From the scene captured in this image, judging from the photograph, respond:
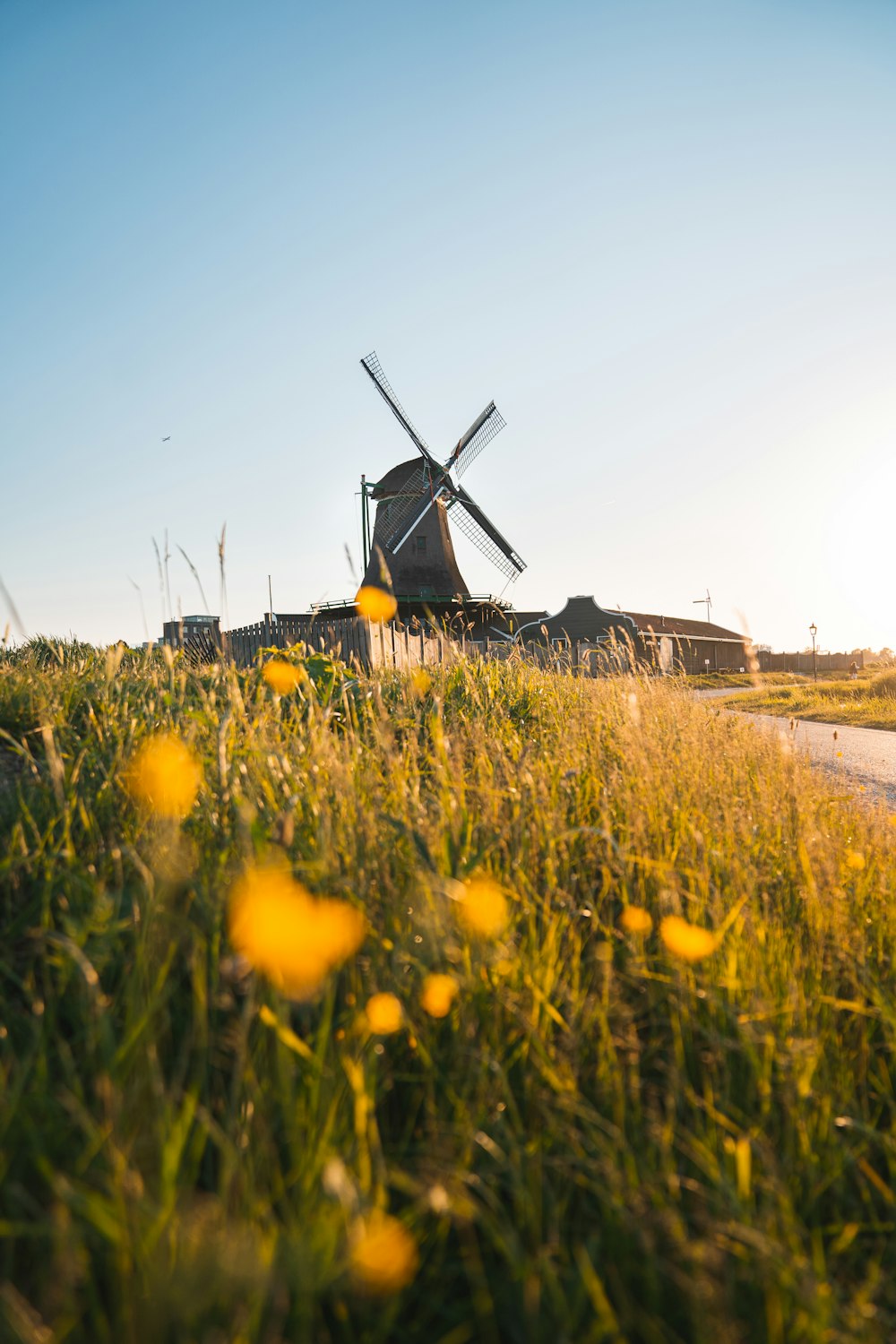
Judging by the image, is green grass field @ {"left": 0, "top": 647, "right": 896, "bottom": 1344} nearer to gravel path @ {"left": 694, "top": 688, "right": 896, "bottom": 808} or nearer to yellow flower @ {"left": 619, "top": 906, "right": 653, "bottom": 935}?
yellow flower @ {"left": 619, "top": 906, "right": 653, "bottom": 935}

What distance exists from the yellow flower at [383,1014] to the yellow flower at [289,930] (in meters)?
0.12

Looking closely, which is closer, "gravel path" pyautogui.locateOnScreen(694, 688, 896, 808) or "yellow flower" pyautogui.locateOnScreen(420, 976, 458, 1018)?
"yellow flower" pyautogui.locateOnScreen(420, 976, 458, 1018)

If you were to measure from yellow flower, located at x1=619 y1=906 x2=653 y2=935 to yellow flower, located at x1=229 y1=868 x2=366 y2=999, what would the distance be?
2.48 feet

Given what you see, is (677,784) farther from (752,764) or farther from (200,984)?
(200,984)

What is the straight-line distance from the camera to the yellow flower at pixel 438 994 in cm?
171

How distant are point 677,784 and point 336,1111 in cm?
222

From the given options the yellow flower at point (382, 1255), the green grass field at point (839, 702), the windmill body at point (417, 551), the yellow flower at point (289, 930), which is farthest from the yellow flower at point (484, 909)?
the windmill body at point (417, 551)

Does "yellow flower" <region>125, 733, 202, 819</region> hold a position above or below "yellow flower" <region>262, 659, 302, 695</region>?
below

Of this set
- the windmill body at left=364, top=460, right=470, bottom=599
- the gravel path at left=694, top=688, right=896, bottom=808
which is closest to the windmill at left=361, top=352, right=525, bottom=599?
the windmill body at left=364, top=460, right=470, bottom=599

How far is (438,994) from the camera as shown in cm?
172

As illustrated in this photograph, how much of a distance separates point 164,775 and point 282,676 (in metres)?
1.36

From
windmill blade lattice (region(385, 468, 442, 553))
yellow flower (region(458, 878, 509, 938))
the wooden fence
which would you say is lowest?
yellow flower (region(458, 878, 509, 938))

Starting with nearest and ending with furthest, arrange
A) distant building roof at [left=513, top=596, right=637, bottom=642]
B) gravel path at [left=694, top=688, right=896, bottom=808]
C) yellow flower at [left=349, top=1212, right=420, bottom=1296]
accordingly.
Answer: yellow flower at [left=349, top=1212, right=420, bottom=1296] < gravel path at [left=694, top=688, right=896, bottom=808] < distant building roof at [left=513, top=596, right=637, bottom=642]

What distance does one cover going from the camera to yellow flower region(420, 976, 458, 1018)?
171 cm
